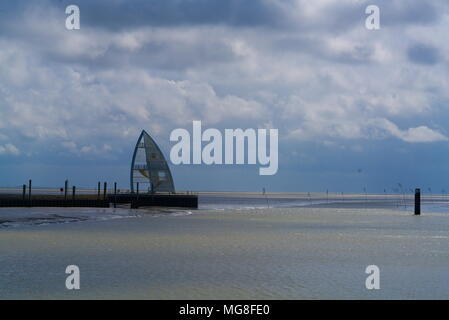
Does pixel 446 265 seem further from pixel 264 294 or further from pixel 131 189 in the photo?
pixel 131 189

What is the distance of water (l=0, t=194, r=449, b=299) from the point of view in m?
18.5

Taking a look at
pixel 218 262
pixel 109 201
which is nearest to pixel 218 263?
pixel 218 262

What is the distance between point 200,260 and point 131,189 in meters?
57.2

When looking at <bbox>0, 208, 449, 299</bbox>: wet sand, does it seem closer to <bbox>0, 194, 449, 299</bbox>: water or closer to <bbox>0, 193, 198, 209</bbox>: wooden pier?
<bbox>0, 194, 449, 299</bbox>: water

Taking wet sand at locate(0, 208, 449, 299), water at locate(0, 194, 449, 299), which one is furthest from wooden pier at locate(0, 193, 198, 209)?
wet sand at locate(0, 208, 449, 299)

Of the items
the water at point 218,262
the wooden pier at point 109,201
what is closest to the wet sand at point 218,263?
the water at point 218,262

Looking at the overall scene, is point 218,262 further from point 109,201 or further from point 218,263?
point 109,201

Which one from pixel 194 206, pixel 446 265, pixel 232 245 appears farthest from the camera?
pixel 194 206

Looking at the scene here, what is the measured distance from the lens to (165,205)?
7975cm

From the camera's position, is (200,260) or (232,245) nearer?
(200,260)

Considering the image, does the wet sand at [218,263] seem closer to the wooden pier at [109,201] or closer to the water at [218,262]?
the water at [218,262]

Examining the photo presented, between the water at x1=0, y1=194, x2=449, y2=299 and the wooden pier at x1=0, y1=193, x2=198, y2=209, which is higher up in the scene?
the wooden pier at x1=0, y1=193, x2=198, y2=209
